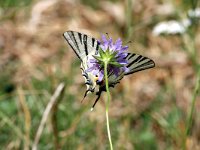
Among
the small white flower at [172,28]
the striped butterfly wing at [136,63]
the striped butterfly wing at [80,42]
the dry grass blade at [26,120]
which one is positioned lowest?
the dry grass blade at [26,120]

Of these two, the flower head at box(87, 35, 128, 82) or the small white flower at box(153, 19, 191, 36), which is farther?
the small white flower at box(153, 19, 191, 36)

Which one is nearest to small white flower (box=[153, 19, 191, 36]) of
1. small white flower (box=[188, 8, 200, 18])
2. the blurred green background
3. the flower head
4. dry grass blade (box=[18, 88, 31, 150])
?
the blurred green background

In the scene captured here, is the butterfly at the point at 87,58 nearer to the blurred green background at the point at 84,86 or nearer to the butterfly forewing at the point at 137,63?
the butterfly forewing at the point at 137,63

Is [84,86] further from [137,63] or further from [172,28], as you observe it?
[137,63]

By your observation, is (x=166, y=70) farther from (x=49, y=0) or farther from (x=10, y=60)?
(x=49, y=0)

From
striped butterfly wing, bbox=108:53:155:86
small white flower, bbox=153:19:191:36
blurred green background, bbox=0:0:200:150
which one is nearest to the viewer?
striped butterfly wing, bbox=108:53:155:86

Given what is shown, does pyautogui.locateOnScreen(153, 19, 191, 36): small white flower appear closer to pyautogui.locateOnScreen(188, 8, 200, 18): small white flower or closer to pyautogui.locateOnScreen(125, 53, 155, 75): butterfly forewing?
pyautogui.locateOnScreen(188, 8, 200, 18): small white flower

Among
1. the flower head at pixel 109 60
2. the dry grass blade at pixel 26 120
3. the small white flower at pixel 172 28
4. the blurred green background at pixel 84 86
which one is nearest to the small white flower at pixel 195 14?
the blurred green background at pixel 84 86
